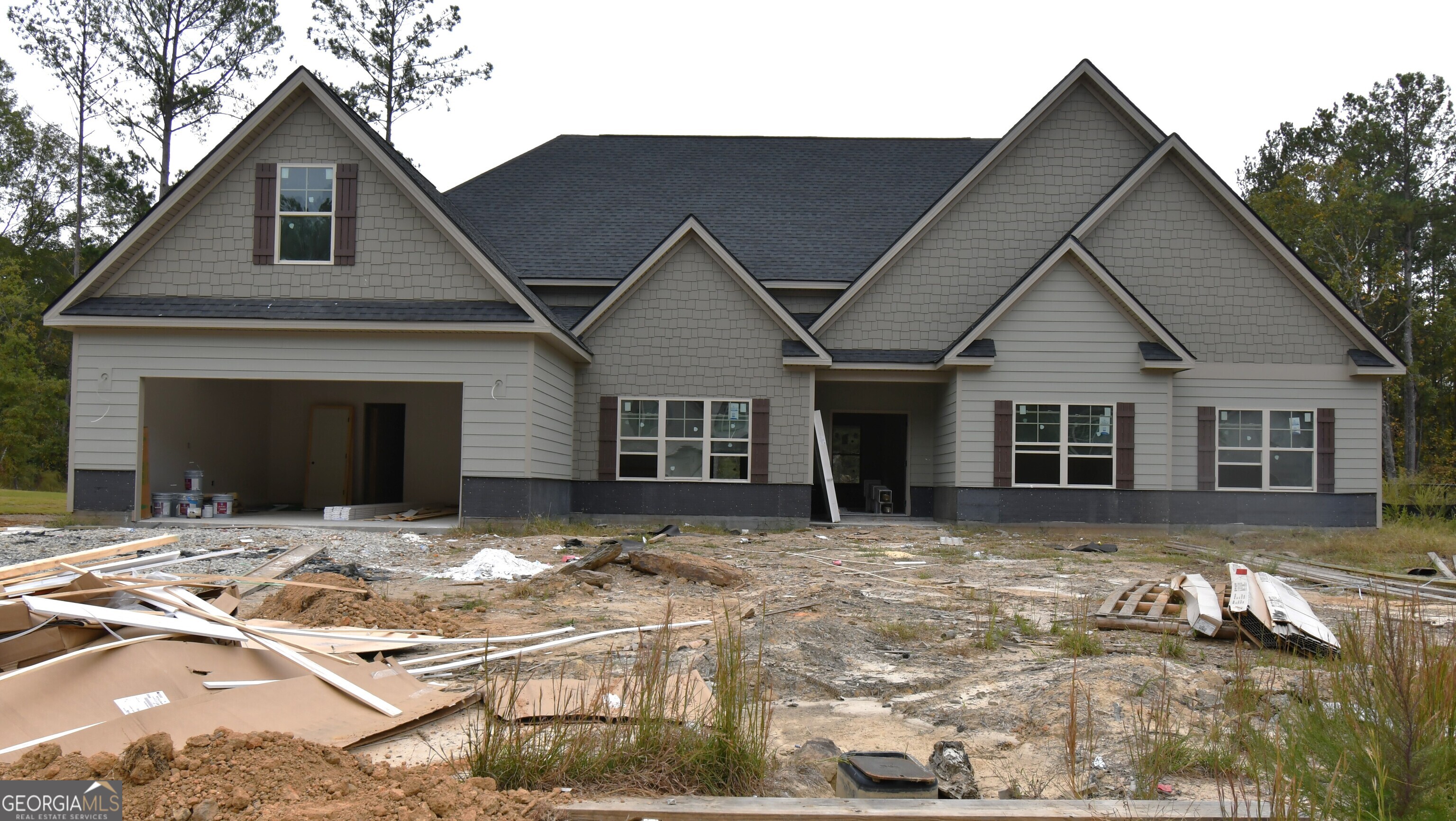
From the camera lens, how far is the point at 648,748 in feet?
13.0

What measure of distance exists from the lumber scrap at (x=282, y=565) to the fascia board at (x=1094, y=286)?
11087 millimetres

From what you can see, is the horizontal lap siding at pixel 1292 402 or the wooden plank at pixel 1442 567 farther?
the horizontal lap siding at pixel 1292 402

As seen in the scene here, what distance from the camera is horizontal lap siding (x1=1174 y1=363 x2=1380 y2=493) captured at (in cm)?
1838

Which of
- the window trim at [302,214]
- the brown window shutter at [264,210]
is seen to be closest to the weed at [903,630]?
the window trim at [302,214]

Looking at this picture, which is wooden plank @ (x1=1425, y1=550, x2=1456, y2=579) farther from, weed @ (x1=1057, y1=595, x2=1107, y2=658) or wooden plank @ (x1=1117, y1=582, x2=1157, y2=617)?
weed @ (x1=1057, y1=595, x2=1107, y2=658)

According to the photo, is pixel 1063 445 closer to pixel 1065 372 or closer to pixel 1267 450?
pixel 1065 372

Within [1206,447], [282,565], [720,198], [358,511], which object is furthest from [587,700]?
[720,198]

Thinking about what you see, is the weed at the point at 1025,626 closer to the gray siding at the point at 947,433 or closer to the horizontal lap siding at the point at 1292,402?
the gray siding at the point at 947,433

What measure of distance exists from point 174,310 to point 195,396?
273 cm

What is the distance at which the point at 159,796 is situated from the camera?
11.0 ft

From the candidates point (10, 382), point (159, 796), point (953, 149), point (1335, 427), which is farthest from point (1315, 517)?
point (10, 382)

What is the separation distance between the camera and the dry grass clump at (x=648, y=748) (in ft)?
12.4

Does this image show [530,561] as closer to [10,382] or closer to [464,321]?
[464,321]

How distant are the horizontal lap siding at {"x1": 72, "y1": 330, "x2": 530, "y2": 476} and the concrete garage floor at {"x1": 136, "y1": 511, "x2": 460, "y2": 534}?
0.98 meters
